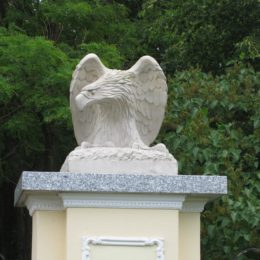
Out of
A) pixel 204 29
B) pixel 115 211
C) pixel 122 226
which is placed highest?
pixel 204 29

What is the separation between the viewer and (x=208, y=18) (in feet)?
45.6

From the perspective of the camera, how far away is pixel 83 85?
706 cm

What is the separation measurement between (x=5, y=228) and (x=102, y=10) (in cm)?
552

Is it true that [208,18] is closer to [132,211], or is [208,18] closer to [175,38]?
[175,38]

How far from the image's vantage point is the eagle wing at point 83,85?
702cm

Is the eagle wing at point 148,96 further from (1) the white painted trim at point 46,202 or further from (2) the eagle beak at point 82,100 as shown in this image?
(1) the white painted trim at point 46,202

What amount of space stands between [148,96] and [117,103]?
38 centimetres

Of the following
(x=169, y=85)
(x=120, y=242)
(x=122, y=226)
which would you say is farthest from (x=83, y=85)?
(x=169, y=85)

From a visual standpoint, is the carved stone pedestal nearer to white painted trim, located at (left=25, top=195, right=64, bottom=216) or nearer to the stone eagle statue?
white painted trim, located at (left=25, top=195, right=64, bottom=216)

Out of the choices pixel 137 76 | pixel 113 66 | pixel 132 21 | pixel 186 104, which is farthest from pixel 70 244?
pixel 132 21

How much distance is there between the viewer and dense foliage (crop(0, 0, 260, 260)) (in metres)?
9.82

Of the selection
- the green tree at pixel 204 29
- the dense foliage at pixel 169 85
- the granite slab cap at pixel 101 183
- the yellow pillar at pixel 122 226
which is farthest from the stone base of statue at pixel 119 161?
the green tree at pixel 204 29

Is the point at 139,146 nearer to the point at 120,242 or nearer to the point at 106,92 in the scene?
the point at 106,92

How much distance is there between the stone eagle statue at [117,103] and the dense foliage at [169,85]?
2.34 m
